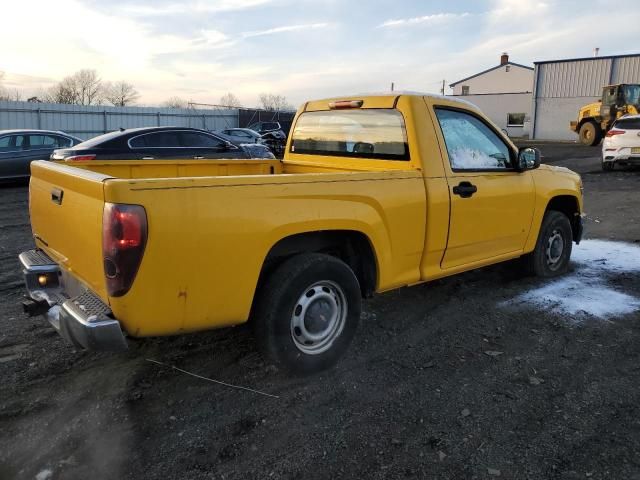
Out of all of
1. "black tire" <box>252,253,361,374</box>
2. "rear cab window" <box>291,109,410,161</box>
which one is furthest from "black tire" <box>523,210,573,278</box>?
"black tire" <box>252,253,361,374</box>

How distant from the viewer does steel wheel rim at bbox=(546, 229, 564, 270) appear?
5602 millimetres

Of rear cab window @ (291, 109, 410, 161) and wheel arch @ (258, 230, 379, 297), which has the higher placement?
rear cab window @ (291, 109, 410, 161)

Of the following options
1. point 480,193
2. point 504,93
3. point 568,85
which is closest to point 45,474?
point 480,193

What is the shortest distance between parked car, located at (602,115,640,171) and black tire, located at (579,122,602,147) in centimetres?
1355

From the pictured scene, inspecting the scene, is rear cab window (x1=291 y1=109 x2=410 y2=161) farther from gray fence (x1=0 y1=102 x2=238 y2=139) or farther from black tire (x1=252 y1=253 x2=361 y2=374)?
gray fence (x1=0 y1=102 x2=238 y2=139)

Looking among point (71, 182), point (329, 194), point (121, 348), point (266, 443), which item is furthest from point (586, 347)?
point (71, 182)

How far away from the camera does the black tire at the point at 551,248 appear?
544cm

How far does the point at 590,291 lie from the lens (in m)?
5.26

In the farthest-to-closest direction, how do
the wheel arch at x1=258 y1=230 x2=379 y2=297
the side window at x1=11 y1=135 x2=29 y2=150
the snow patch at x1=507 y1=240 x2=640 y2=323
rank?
the side window at x1=11 y1=135 x2=29 y2=150
the snow patch at x1=507 y1=240 x2=640 y2=323
the wheel arch at x1=258 y1=230 x2=379 y2=297

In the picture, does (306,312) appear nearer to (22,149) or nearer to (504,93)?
(22,149)

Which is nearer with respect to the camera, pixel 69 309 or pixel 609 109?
pixel 69 309

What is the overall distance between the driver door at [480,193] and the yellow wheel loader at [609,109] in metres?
23.7

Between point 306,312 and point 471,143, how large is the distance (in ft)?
7.10

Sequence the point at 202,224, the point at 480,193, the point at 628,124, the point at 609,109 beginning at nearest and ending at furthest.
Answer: the point at 202,224, the point at 480,193, the point at 628,124, the point at 609,109
